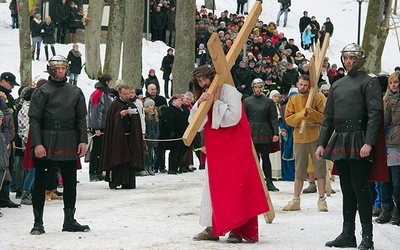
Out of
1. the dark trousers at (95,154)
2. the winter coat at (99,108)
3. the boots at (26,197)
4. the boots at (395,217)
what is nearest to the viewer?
the boots at (395,217)

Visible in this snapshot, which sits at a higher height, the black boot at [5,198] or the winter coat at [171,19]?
the winter coat at [171,19]

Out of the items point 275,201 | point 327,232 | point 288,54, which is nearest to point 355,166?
point 327,232

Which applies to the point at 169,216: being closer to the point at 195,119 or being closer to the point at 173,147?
the point at 195,119

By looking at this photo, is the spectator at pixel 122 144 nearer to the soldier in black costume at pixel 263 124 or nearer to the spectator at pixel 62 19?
the soldier in black costume at pixel 263 124

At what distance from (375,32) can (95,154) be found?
29.8 ft

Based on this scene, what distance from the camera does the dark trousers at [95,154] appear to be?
18.9 m

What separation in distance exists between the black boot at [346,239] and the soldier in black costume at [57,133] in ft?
9.69

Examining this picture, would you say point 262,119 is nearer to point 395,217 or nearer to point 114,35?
point 395,217

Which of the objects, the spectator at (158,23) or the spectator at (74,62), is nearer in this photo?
the spectator at (74,62)

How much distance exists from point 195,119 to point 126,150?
308 inches

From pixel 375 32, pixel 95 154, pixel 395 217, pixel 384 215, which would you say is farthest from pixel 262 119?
pixel 375 32

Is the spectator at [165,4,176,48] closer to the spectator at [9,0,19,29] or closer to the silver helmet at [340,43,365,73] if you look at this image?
the spectator at [9,0,19,29]

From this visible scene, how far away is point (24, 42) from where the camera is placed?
28.5 meters

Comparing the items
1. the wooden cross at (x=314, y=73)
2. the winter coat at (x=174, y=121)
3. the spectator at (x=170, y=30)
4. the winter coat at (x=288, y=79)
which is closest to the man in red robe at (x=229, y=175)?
the wooden cross at (x=314, y=73)
